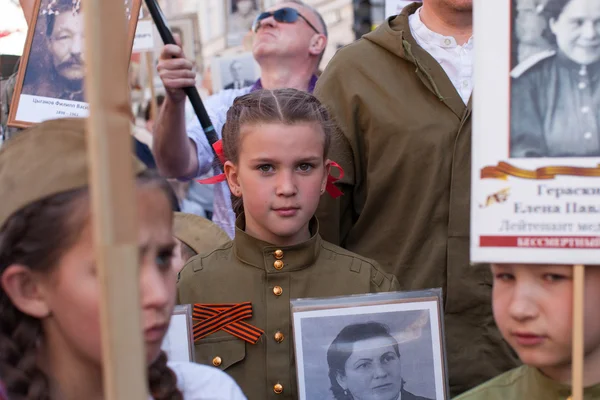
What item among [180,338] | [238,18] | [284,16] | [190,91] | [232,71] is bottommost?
[180,338]

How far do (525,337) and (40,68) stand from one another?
81.0 inches

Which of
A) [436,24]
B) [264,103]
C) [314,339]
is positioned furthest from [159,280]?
[436,24]

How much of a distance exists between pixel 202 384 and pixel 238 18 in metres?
7.01

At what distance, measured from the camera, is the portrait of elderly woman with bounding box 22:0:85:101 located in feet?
11.9

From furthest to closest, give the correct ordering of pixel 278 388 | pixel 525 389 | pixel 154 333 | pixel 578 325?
pixel 278 388 → pixel 525 389 → pixel 578 325 → pixel 154 333

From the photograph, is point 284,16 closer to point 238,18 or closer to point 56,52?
point 56,52

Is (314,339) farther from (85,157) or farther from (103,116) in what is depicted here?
(103,116)

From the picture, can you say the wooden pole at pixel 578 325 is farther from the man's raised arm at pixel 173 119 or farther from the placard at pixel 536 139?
the man's raised arm at pixel 173 119

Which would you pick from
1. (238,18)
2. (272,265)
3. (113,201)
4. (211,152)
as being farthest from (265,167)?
(238,18)

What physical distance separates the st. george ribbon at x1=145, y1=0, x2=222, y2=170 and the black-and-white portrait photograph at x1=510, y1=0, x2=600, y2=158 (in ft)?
6.59

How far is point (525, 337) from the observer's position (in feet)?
7.70

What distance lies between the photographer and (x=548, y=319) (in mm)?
2334

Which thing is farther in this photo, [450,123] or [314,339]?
[450,123]

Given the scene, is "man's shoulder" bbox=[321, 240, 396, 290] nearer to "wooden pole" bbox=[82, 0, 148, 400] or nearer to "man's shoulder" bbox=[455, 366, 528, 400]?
"man's shoulder" bbox=[455, 366, 528, 400]
